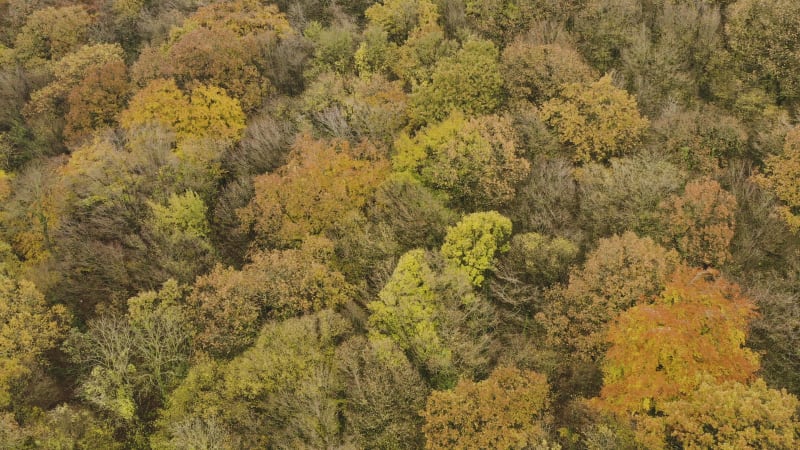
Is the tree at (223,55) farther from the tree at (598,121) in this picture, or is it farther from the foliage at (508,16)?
the tree at (598,121)

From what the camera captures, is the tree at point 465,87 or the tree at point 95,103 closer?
the tree at point 465,87

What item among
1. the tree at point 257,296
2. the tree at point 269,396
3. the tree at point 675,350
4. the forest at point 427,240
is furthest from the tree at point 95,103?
the tree at point 675,350

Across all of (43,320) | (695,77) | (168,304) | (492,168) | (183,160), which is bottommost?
(43,320)

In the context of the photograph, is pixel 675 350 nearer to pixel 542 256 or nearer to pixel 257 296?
pixel 542 256

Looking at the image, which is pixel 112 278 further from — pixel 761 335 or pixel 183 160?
pixel 761 335

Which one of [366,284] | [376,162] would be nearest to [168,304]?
[366,284]

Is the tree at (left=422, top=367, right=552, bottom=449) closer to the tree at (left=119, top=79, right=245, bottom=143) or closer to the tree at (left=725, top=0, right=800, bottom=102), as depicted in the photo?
the tree at (left=725, top=0, right=800, bottom=102)

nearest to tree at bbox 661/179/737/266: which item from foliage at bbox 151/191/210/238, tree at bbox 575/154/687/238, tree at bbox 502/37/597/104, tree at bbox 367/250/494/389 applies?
tree at bbox 575/154/687/238
